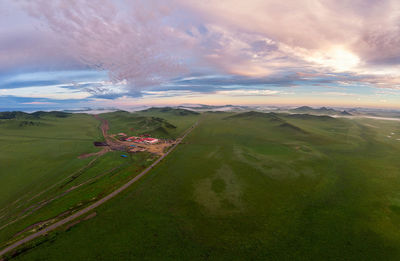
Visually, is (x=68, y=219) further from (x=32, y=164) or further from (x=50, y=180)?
(x=32, y=164)

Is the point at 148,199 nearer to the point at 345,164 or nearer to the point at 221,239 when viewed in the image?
the point at 221,239

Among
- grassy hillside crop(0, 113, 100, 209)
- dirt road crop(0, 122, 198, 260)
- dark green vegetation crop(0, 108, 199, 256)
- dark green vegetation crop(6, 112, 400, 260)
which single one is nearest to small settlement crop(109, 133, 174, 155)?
dark green vegetation crop(0, 108, 199, 256)

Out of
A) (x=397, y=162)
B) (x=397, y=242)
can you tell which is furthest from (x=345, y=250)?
(x=397, y=162)

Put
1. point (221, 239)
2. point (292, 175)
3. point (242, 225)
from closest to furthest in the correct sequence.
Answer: point (221, 239), point (242, 225), point (292, 175)

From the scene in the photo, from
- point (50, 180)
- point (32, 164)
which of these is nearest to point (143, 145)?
point (32, 164)

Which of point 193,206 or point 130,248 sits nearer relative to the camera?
point 130,248

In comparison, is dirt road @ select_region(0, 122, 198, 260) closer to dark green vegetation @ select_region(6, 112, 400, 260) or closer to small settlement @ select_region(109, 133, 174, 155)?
dark green vegetation @ select_region(6, 112, 400, 260)

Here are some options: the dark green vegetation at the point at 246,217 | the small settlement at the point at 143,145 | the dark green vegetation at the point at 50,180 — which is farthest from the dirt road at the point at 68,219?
the small settlement at the point at 143,145

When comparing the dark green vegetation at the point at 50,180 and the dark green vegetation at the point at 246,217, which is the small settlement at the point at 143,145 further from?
the dark green vegetation at the point at 246,217
